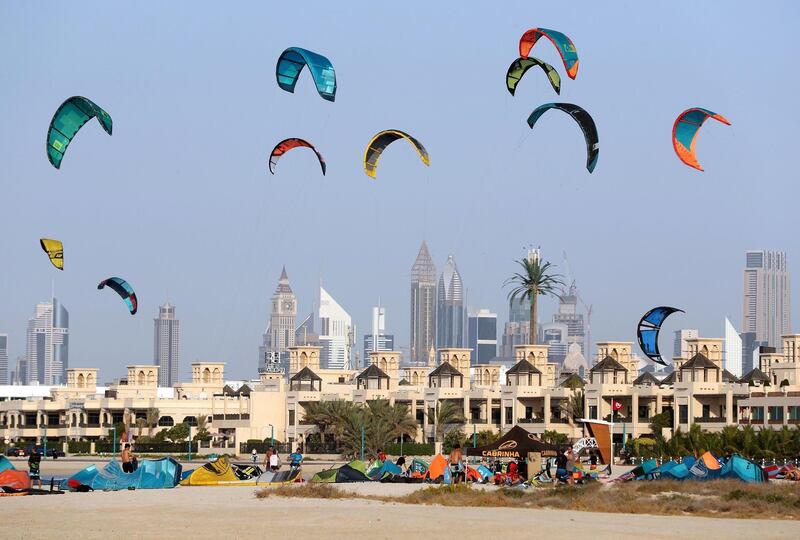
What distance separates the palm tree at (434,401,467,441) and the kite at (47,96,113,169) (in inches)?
1548

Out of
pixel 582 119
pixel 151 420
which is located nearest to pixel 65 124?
pixel 582 119

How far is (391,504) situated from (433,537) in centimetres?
668

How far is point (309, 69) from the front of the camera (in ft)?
150

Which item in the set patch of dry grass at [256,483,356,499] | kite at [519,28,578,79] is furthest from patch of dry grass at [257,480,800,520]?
kite at [519,28,578,79]

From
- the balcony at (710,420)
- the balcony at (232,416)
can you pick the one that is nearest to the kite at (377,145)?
the balcony at (710,420)

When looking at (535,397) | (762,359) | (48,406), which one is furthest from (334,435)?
(762,359)

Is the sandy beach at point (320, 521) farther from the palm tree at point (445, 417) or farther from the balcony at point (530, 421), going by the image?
the balcony at point (530, 421)

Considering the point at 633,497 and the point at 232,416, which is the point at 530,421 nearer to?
the point at 232,416

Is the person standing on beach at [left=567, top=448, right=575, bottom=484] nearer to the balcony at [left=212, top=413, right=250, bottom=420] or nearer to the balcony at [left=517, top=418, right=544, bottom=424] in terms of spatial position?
the balcony at [left=517, top=418, right=544, bottom=424]

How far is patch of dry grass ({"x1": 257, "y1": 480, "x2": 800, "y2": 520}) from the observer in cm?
3177

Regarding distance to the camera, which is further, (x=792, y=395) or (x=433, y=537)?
(x=792, y=395)

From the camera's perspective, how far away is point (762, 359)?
355ft

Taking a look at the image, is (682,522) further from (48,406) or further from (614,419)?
(48,406)

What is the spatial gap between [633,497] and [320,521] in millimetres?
7855
